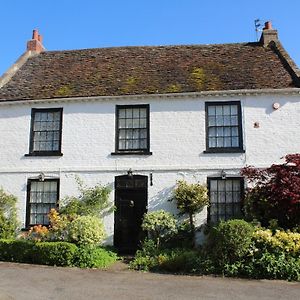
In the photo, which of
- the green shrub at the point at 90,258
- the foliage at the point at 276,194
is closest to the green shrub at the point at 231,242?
the foliage at the point at 276,194

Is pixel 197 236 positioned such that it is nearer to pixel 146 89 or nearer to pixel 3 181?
pixel 146 89

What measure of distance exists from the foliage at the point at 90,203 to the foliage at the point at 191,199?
2.78 m

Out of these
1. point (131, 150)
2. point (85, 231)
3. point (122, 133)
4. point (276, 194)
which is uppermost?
point (122, 133)

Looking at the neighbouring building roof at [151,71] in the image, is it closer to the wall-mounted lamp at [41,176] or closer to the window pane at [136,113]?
the window pane at [136,113]

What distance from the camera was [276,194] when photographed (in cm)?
1433

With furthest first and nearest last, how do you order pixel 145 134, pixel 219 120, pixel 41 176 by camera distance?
pixel 145 134 → pixel 41 176 → pixel 219 120

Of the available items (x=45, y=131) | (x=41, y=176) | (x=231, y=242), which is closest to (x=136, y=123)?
(x=45, y=131)

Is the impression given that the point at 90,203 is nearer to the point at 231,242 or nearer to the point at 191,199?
the point at 191,199

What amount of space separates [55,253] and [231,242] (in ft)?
19.2

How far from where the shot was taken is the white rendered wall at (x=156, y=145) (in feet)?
54.4

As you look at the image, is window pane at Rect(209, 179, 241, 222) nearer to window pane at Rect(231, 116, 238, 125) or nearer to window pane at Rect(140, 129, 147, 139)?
window pane at Rect(231, 116, 238, 125)

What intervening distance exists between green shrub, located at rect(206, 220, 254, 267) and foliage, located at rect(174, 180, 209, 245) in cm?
269

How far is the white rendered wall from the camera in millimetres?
16578

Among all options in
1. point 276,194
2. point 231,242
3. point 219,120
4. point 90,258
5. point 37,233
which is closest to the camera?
point 231,242
